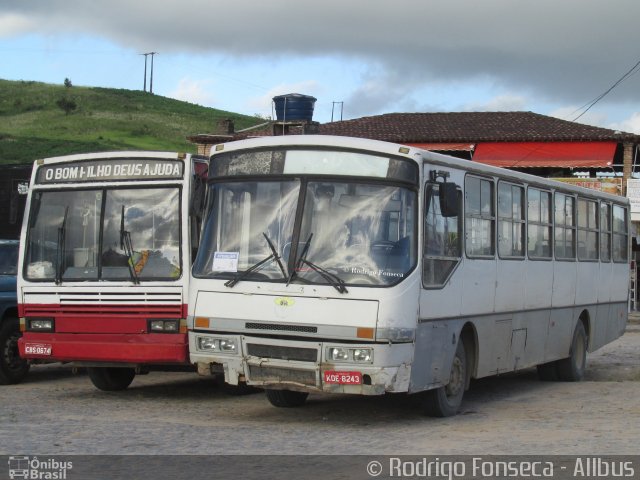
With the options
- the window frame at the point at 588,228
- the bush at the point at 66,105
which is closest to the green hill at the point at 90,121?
the bush at the point at 66,105

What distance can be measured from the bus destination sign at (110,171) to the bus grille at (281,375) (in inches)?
112

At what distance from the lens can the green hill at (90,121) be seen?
85562 millimetres

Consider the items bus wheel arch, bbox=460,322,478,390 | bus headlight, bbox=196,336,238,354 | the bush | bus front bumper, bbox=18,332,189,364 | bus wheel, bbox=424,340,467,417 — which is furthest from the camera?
the bush

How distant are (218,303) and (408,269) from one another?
1.98m

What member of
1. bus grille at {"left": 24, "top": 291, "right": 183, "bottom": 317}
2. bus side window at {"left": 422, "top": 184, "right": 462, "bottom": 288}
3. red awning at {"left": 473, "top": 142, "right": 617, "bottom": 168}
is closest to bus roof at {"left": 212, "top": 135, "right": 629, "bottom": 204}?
bus side window at {"left": 422, "top": 184, "right": 462, "bottom": 288}

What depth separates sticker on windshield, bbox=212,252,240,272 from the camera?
36.1 ft

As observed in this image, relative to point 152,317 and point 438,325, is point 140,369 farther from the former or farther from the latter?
point 438,325

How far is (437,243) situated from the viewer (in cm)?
1123

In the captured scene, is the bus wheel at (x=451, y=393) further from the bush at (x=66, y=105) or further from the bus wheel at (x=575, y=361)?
the bush at (x=66, y=105)

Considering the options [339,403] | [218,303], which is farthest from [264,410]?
[218,303]

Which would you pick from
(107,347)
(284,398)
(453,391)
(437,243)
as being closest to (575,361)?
(453,391)

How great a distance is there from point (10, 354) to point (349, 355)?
6009 millimetres

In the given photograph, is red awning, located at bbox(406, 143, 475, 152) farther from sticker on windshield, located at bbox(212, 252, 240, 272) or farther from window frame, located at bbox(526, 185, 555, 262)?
sticker on windshield, located at bbox(212, 252, 240, 272)

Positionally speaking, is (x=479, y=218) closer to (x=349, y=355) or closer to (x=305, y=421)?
(x=349, y=355)
